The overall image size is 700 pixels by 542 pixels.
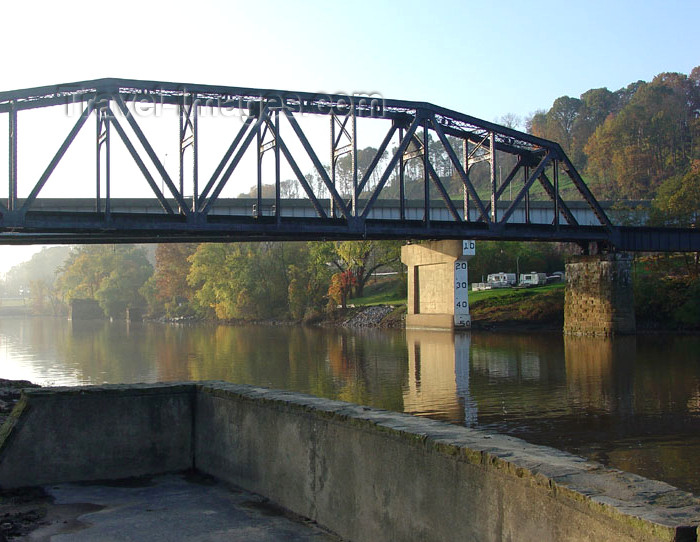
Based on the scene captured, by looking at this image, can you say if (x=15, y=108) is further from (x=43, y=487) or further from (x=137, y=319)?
(x=137, y=319)

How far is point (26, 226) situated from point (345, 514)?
121ft

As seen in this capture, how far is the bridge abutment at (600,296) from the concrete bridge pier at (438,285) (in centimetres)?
1180

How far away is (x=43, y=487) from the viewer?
10.6 meters

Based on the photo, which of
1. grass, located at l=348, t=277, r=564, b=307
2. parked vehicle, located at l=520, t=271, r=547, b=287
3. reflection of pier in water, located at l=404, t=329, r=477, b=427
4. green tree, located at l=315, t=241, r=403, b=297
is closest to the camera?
reflection of pier in water, located at l=404, t=329, r=477, b=427

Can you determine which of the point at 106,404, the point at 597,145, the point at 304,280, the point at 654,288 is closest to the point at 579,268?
the point at 654,288

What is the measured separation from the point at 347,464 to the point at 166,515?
2.40 metres

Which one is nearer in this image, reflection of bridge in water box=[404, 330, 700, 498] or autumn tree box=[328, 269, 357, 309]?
reflection of bridge in water box=[404, 330, 700, 498]

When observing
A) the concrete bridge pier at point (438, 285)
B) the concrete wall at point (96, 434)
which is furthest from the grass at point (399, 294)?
the concrete wall at point (96, 434)

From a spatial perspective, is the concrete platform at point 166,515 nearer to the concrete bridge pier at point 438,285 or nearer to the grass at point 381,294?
the concrete bridge pier at point 438,285

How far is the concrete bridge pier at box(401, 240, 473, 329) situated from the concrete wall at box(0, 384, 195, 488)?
70.0 meters

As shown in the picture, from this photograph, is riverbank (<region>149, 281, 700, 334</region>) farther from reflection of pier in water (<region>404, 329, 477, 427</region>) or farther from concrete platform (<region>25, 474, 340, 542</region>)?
concrete platform (<region>25, 474, 340, 542</region>)

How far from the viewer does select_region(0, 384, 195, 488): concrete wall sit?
10625mm

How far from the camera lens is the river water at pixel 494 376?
20.8m

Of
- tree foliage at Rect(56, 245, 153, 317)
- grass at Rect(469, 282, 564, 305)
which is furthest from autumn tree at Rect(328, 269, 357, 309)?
tree foliage at Rect(56, 245, 153, 317)
